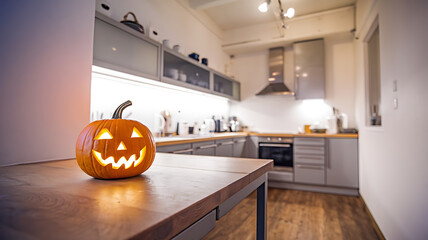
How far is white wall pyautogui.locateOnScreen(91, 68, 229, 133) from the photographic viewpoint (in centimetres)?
200

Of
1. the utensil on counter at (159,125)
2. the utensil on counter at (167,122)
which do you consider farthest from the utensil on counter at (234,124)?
the utensil on counter at (159,125)

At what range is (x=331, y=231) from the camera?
76.2 inches

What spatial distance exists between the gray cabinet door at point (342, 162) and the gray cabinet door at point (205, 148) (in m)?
1.75

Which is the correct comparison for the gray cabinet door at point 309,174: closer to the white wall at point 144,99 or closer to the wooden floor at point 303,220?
the wooden floor at point 303,220

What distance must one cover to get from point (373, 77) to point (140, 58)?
2712 millimetres

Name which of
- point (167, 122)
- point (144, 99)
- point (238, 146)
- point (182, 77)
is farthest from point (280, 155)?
point (144, 99)

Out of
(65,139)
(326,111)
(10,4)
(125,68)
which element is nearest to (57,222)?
(65,139)

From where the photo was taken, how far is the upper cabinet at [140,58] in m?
1.67

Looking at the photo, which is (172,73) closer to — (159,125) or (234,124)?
(159,125)

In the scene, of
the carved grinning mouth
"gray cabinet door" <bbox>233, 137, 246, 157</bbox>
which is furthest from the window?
the carved grinning mouth

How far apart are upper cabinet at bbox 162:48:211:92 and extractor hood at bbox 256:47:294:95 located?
1.36 m

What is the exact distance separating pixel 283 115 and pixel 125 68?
3.07 m

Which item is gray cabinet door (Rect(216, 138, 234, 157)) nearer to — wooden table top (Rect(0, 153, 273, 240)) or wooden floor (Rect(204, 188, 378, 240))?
wooden floor (Rect(204, 188, 378, 240))

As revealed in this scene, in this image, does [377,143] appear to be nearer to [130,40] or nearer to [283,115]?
[283,115]
